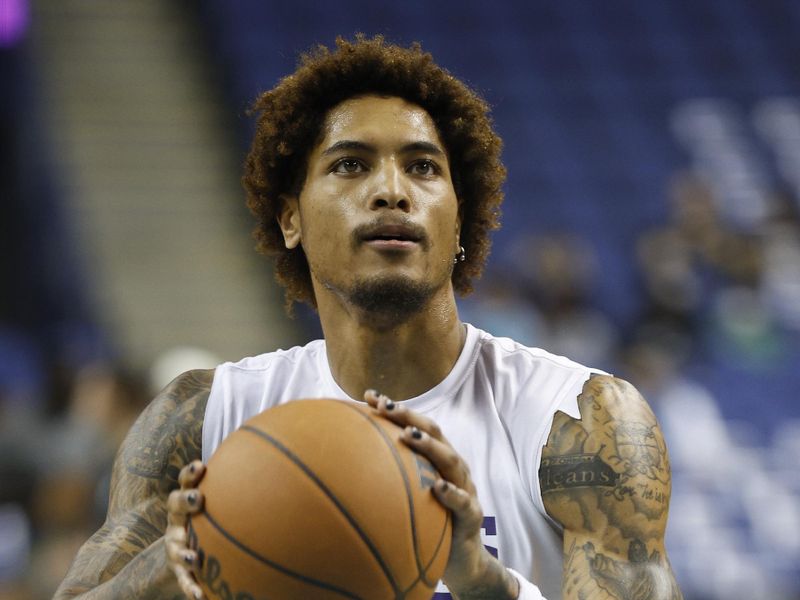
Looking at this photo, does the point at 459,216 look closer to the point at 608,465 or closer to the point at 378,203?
the point at 378,203

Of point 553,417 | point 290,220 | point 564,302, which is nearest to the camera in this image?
point 553,417

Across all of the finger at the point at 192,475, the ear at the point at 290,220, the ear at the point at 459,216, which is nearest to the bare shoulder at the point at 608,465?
the ear at the point at 459,216

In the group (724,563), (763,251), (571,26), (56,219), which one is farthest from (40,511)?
(571,26)

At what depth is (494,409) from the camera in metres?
3.59

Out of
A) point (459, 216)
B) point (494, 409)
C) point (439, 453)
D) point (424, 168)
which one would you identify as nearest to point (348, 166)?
point (424, 168)

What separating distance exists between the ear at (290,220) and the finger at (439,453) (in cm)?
130

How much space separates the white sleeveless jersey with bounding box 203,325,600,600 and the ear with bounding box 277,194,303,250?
0.34 meters

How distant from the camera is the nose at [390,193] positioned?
350cm

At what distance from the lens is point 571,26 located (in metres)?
12.0

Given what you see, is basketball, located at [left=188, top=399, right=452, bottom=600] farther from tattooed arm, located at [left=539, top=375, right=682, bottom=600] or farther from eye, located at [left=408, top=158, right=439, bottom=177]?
eye, located at [left=408, top=158, right=439, bottom=177]

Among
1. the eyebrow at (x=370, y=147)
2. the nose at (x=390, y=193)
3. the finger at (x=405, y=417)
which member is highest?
the eyebrow at (x=370, y=147)

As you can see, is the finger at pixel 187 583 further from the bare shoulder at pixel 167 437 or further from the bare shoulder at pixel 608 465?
the bare shoulder at pixel 608 465

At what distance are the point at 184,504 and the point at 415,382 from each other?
105cm

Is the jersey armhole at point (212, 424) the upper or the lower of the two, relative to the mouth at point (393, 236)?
lower
